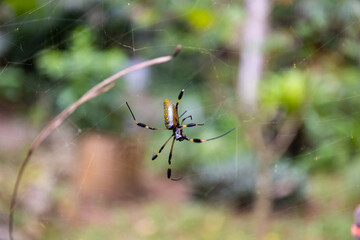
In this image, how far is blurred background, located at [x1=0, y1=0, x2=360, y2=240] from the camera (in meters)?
1.95

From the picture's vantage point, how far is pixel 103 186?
2633 mm

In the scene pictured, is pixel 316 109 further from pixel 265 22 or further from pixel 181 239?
pixel 181 239

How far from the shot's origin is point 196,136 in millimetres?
2227

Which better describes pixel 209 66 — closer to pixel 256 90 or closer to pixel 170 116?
pixel 256 90

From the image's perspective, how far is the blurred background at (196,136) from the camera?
6.40 ft

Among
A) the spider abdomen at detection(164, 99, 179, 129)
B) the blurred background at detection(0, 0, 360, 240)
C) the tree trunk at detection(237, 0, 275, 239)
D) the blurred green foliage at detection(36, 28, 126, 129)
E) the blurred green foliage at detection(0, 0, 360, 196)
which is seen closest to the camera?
the spider abdomen at detection(164, 99, 179, 129)

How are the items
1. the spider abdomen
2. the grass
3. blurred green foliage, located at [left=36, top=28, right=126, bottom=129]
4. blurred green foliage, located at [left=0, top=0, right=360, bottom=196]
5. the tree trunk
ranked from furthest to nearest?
the grass, blurred green foliage, located at [left=36, top=28, right=126, bottom=129], the tree trunk, blurred green foliage, located at [left=0, top=0, right=360, bottom=196], the spider abdomen

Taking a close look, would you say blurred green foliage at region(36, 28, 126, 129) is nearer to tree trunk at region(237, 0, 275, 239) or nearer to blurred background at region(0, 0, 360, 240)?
blurred background at region(0, 0, 360, 240)

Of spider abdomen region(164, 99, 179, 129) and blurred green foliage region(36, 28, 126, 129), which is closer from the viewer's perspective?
spider abdomen region(164, 99, 179, 129)

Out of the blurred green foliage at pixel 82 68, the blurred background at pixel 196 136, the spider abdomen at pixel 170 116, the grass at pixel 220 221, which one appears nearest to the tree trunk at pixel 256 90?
the blurred background at pixel 196 136

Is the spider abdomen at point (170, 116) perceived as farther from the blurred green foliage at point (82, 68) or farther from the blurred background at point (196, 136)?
the blurred green foliage at point (82, 68)

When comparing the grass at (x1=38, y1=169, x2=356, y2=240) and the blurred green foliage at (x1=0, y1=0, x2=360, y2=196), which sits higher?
the blurred green foliage at (x1=0, y1=0, x2=360, y2=196)

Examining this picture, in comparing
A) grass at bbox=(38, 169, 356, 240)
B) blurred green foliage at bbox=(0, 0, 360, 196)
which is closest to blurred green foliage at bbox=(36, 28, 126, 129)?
blurred green foliage at bbox=(0, 0, 360, 196)

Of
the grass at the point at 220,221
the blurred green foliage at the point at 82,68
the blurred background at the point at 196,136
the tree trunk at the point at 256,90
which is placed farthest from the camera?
the grass at the point at 220,221
